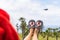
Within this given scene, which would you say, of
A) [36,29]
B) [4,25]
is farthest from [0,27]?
[36,29]

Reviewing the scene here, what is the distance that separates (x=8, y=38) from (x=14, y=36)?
0.04m

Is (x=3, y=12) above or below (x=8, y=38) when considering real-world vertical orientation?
above

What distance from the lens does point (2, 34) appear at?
1.18 m

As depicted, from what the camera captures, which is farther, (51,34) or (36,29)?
(51,34)

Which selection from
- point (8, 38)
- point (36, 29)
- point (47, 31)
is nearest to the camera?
point (8, 38)

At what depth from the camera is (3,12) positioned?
1271mm

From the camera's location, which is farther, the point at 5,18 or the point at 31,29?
the point at 31,29

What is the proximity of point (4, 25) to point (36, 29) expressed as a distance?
1945mm

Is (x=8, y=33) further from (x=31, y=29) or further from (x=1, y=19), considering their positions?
(x=31, y=29)

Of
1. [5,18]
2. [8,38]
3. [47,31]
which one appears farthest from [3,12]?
[47,31]

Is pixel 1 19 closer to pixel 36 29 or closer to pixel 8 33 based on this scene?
pixel 8 33

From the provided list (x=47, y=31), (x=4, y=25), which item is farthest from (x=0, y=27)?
(x=47, y=31)

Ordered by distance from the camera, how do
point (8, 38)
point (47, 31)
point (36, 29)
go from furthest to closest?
point (47, 31)
point (36, 29)
point (8, 38)

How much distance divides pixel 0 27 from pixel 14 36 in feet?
0.25
